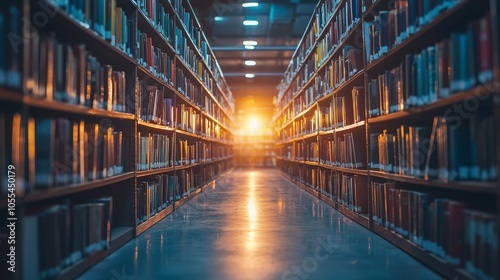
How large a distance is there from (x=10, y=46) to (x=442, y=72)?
2.02 m

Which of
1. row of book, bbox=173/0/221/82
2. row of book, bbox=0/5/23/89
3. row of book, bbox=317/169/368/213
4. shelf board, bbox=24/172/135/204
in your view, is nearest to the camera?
row of book, bbox=0/5/23/89

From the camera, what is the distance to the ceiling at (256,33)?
25.0 ft

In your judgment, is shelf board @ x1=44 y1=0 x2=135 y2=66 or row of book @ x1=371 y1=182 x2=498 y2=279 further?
shelf board @ x1=44 y1=0 x2=135 y2=66

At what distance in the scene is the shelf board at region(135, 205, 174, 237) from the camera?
2.96 m

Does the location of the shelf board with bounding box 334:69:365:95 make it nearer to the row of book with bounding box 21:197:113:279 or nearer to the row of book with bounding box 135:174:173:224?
the row of book with bounding box 135:174:173:224

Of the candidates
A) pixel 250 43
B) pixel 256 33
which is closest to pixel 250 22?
pixel 256 33

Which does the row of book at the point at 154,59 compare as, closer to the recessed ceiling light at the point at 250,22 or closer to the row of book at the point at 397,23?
the row of book at the point at 397,23

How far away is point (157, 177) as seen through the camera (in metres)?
3.70

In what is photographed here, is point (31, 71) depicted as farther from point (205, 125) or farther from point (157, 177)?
point (205, 125)

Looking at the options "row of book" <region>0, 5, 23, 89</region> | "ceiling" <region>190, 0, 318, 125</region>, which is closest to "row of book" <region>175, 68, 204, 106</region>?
"ceiling" <region>190, 0, 318, 125</region>

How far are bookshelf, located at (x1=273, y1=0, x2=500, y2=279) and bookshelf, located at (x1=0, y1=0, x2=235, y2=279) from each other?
6.28 ft

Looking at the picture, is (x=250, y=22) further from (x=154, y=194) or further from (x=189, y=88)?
(x=154, y=194)

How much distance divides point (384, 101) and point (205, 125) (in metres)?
4.65

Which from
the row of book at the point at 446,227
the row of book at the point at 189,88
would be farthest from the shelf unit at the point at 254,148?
the row of book at the point at 446,227
